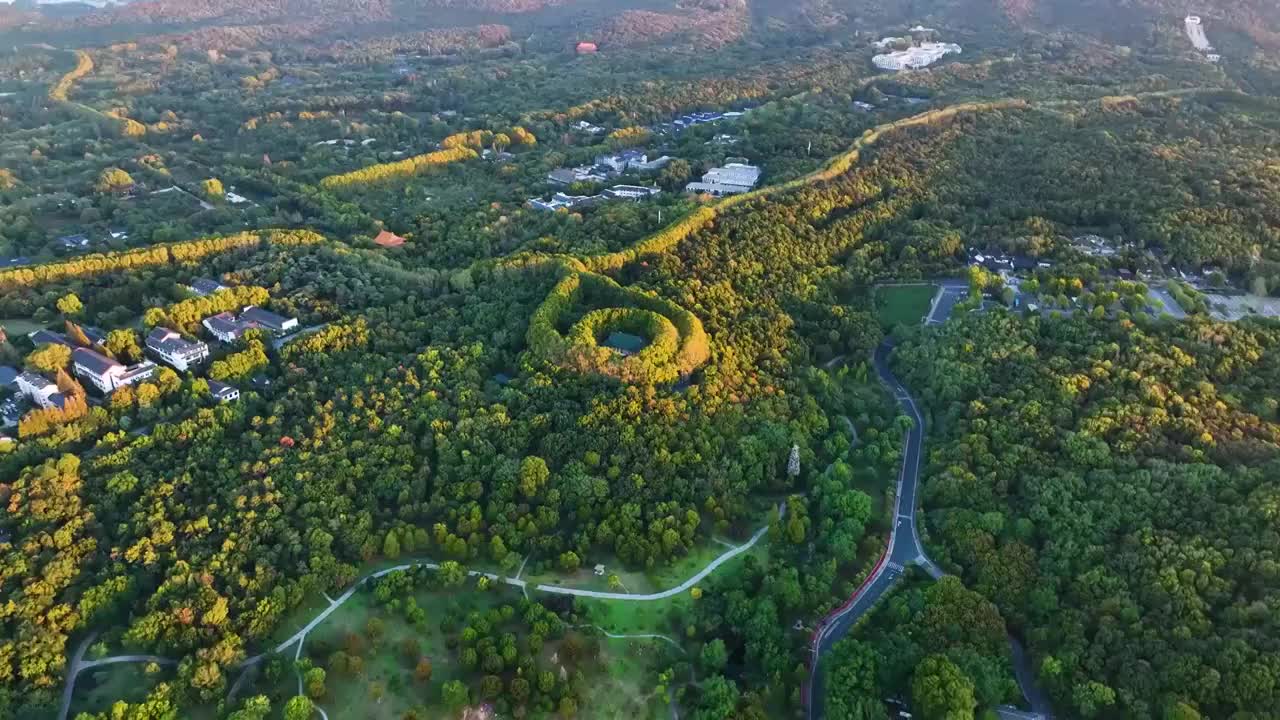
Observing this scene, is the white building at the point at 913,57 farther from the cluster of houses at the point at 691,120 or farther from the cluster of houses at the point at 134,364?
the cluster of houses at the point at 134,364

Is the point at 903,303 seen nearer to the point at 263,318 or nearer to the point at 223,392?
the point at 263,318

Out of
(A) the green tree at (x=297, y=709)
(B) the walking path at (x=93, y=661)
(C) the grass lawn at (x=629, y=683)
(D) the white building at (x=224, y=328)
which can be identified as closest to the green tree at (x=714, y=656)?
(C) the grass lawn at (x=629, y=683)

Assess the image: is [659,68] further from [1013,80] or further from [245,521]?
[245,521]

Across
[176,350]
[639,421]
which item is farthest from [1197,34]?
[176,350]

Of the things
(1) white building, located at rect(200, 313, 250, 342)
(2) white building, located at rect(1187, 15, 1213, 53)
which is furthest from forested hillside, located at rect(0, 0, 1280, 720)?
(2) white building, located at rect(1187, 15, 1213, 53)

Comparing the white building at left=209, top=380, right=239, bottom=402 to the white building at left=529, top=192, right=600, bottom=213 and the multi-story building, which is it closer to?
the multi-story building

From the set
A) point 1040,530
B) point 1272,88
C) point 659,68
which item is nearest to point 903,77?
point 659,68

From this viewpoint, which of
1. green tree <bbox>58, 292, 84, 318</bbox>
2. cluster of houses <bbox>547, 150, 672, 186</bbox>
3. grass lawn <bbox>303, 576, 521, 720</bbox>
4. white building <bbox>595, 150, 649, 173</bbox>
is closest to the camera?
grass lawn <bbox>303, 576, 521, 720</bbox>
